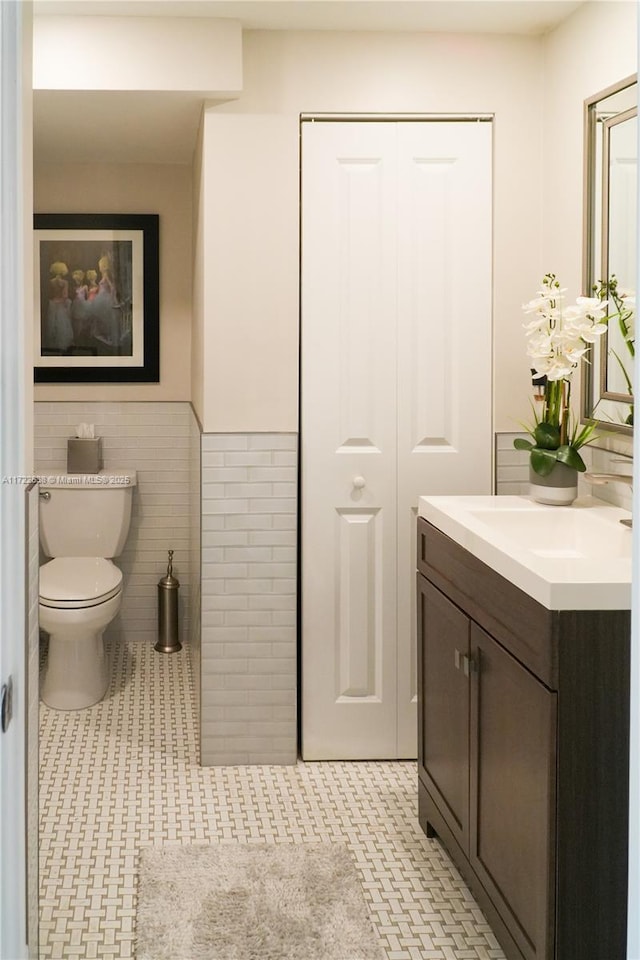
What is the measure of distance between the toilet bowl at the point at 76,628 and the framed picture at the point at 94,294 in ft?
3.27

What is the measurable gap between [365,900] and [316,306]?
1840 millimetres

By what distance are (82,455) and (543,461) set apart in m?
2.31

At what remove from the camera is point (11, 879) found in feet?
5.22

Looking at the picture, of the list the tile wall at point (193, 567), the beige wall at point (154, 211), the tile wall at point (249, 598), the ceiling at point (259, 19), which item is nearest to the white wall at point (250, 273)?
the tile wall at point (249, 598)

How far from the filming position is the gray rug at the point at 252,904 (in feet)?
7.98

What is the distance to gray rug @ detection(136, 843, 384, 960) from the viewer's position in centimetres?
243

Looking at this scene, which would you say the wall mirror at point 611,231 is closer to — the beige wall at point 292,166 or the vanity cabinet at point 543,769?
the beige wall at point 292,166

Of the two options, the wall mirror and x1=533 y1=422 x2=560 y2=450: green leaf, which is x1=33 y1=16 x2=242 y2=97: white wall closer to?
the wall mirror

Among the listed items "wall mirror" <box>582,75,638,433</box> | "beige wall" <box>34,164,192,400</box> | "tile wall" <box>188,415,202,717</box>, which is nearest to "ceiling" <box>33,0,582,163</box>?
"wall mirror" <box>582,75,638,433</box>


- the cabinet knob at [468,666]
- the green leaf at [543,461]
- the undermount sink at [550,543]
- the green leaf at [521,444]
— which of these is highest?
the green leaf at [521,444]

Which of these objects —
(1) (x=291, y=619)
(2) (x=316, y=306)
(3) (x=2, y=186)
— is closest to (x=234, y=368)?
(2) (x=316, y=306)

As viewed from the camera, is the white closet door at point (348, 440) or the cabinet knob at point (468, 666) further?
the white closet door at point (348, 440)

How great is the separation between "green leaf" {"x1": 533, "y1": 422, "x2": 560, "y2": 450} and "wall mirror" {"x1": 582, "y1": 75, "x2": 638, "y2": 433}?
0.37 ft

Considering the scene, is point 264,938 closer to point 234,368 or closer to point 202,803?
point 202,803
